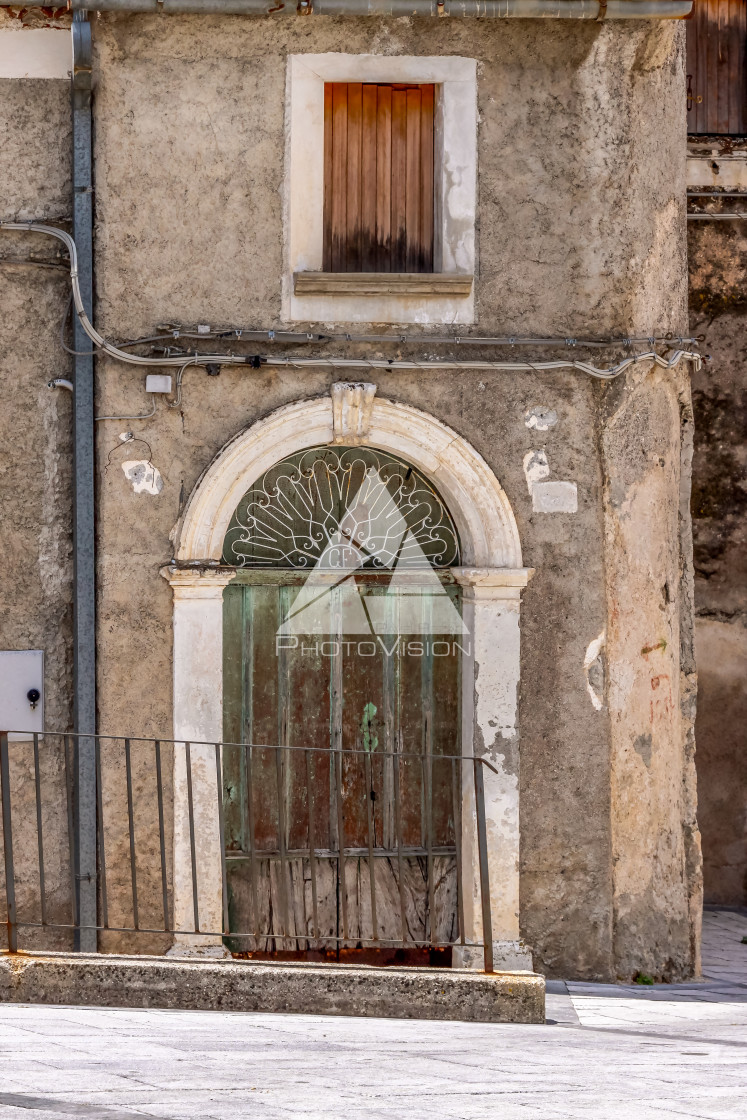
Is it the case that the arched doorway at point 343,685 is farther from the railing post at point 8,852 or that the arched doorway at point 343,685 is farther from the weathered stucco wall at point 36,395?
the railing post at point 8,852

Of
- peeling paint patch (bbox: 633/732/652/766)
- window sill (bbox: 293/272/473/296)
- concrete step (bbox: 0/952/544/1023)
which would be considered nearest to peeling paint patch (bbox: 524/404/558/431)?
window sill (bbox: 293/272/473/296)

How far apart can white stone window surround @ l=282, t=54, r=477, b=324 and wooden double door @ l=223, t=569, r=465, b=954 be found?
151 cm

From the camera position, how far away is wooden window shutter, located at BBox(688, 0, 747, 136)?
10.2 meters

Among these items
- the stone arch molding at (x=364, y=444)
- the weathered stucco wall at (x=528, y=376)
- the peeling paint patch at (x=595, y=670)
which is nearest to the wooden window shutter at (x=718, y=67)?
the weathered stucco wall at (x=528, y=376)

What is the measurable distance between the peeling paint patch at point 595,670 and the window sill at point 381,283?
83.2 inches

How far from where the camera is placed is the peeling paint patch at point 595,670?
7.69 m

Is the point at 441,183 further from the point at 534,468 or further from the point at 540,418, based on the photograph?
the point at 534,468

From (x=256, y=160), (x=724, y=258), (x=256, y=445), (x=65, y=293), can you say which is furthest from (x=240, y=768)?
(x=724, y=258)

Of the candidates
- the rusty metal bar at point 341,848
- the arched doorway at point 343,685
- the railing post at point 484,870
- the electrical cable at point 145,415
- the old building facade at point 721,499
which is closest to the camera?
the railing post at point 484,870

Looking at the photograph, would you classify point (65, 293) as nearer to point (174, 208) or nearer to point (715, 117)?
point (174, 208)

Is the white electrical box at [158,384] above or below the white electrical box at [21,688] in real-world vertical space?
above

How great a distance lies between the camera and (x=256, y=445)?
7531 millimetres

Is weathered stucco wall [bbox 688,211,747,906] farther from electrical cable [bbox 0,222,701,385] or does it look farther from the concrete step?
the concrete step

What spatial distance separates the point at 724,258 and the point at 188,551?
5025 mm
